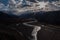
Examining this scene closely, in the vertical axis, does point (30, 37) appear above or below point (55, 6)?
below

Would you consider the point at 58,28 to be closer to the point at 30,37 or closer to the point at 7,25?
the point at 30,37

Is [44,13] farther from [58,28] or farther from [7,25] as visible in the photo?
[7,25]

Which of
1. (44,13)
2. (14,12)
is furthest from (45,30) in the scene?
(14,12)

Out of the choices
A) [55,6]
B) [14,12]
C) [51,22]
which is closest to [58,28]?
[51,22]

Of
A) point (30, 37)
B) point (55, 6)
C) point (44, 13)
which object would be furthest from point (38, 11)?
point (30, 37)

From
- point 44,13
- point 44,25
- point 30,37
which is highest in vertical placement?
point 44,13

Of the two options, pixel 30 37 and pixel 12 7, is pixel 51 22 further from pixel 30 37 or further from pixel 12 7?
pixel 12 7

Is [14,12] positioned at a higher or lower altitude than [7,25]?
higher
